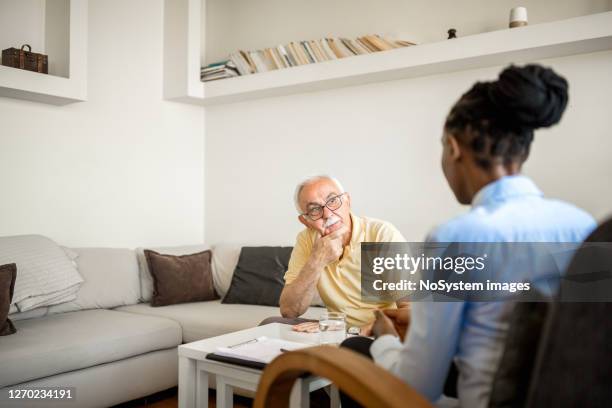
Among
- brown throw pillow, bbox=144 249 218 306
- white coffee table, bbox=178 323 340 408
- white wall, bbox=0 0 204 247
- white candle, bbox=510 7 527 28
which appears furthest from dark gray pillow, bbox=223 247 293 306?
white candle, bbox=510 7 527 28

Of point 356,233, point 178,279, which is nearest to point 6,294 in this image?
point 178,279

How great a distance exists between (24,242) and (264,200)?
1697 millimetres

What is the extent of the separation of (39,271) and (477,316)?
2671 mm

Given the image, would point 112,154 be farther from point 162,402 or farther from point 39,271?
point 162,402

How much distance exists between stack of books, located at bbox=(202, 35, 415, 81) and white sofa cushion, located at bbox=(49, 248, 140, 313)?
1.52 metres

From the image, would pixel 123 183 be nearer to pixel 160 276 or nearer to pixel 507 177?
pixel 160 276

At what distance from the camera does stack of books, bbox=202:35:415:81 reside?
347 centimetres

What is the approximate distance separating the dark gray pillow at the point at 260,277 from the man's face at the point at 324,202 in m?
1.25

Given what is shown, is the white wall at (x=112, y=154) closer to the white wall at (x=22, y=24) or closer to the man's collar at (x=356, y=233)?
the white wall at (x=22, y=24)

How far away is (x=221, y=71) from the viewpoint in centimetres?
410

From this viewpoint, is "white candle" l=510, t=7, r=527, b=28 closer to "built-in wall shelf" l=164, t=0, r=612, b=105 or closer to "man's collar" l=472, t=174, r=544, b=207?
"built-in wall shelf" l=164, t=0, r=612, b=105

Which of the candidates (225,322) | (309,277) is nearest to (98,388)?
(225,322)

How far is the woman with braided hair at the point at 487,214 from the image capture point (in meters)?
0.99

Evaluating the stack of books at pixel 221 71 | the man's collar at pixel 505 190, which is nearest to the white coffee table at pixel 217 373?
the man's collar at pixel 505 190
